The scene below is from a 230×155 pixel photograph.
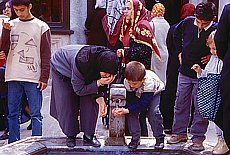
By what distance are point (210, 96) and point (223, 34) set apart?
25.1 inches

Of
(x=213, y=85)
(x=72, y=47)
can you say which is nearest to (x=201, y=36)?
(x=213, y=85)

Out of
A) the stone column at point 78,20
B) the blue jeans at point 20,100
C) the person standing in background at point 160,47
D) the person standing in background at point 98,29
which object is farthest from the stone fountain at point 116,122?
the stone column at point 78,20

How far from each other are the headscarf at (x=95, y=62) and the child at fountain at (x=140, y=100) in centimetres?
23

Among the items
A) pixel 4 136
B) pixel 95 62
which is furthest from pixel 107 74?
pixel 4 136

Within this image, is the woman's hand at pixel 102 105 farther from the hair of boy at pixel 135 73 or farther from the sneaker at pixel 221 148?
the sneaker at pixel 221 148

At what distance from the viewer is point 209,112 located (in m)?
4.30

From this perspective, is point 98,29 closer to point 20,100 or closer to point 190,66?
point 20,100

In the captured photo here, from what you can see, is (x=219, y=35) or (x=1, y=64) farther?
(x=1, y=64)

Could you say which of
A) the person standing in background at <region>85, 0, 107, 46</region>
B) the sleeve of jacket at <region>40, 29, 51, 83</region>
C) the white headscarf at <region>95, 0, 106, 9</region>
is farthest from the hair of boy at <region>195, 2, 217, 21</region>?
the white headscarf at <region>95, 0, 106, 9</region>

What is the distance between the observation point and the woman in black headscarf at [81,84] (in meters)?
4.54

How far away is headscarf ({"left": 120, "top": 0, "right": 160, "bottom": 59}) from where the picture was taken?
541 centimetres

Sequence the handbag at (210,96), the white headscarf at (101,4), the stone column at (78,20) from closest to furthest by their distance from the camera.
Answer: the handbag at (210,96)
the white headscarf at (101,4)
the stone column at (78,20)

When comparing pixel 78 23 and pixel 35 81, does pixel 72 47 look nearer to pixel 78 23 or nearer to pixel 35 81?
pixel 35 81

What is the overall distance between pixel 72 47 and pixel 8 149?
118 cm
